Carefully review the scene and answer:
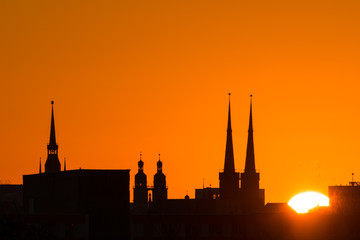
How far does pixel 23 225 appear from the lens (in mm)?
100188

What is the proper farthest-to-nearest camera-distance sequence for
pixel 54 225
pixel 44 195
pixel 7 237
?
pixel 44 195, pixel 54 225, pixel 7 237

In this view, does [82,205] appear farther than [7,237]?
Yes

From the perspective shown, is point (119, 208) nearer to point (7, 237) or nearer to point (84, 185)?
point (84, 185)

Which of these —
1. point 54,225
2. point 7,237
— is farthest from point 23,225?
point 54,225

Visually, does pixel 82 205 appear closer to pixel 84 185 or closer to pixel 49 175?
pixel 84 185

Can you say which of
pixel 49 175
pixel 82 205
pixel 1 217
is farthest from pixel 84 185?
pixel 1 217

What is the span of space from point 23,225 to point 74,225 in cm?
8076

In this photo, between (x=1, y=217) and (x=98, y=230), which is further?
(x=98, y=230)

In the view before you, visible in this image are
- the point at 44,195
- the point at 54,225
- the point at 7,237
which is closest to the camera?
the point at 7,237

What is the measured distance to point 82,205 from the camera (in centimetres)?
18350

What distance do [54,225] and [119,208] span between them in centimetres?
822

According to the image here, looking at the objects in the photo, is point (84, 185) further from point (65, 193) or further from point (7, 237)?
point (7, 237)

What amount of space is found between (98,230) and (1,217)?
80522 mm

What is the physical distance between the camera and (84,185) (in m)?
184
